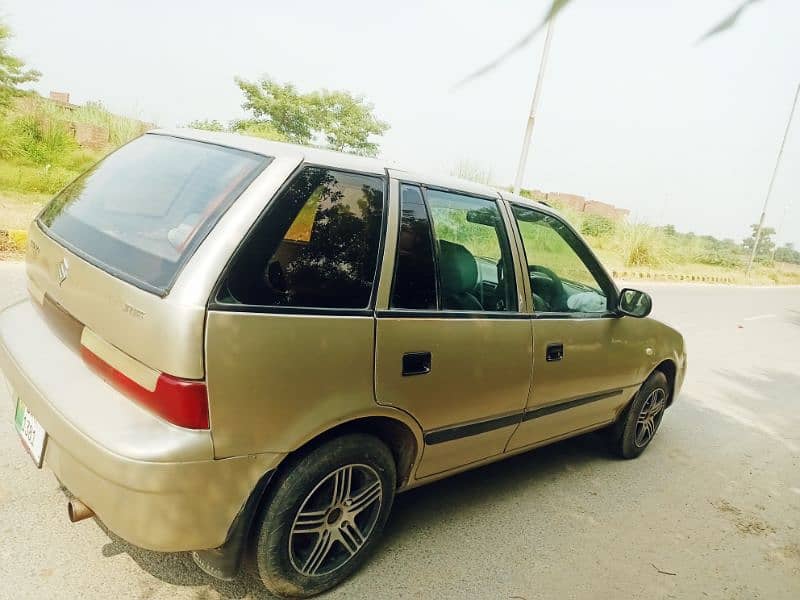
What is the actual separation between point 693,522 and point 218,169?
3215mm

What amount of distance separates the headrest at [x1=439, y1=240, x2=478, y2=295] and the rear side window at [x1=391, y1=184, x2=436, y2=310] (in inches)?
3.7

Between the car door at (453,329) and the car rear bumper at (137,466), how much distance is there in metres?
0.65

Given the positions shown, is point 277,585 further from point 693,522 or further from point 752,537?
point 752,537

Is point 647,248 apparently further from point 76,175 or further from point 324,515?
point 324,515

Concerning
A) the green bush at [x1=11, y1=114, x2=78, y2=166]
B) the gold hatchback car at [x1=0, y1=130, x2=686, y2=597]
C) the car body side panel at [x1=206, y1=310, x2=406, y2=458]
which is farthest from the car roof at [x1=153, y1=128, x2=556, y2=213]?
the green bush at [x1=11, y1=114, x2=78, y2=166]

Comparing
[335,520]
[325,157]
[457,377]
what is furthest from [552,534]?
[325,157]

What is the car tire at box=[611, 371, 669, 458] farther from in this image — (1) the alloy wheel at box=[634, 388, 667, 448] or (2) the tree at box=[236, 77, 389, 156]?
(2) the tree at box=[236, 77, 389, 156]

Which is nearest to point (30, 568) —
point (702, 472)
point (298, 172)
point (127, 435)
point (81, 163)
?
point (127, 435)

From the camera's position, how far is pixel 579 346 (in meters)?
3.01

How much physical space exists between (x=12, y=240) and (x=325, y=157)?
6141mm

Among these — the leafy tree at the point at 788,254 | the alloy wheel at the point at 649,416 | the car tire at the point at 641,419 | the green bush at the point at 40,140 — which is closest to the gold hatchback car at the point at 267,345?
the car tire at the point at 641,419

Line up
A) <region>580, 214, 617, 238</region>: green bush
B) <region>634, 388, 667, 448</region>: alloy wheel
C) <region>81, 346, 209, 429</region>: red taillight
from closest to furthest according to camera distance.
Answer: <region>81, 346, 209, 429</region>: red taillight, <region>634, 388, 667, 448</region>: alloy wheel, <region>580, 214, 617, 238</region>: green bush

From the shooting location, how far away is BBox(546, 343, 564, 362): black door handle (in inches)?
Result: 111

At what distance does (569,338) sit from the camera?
9.66 feet
